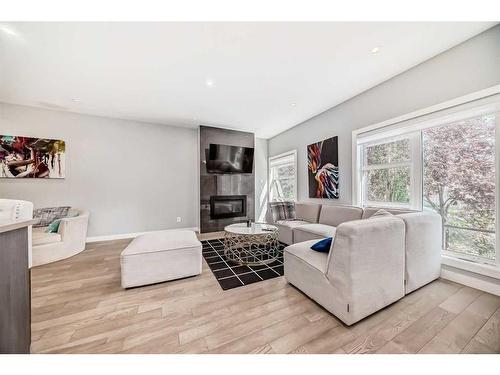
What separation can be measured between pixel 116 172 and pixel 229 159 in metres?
2.56

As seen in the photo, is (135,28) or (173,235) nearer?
(135,28)

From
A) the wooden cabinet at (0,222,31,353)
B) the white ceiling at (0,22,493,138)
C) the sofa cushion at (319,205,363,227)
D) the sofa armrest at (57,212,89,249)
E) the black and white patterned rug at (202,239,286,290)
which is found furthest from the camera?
the sofa cushion at (319,205,363,227)

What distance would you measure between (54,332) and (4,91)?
152 inches

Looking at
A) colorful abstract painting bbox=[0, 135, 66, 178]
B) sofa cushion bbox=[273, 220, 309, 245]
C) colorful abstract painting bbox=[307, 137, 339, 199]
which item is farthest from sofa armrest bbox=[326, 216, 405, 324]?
colorful abstract painting bbox=[0, 135, 66, 178]

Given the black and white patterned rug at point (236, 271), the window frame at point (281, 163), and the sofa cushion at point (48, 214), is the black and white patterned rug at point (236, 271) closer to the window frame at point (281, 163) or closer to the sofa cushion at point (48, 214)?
the window frame at point (281, 163)

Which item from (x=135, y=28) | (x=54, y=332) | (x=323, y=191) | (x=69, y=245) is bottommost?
(x=54, y=332)

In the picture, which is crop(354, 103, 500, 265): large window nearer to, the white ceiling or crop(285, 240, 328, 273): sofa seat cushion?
the white ceiling

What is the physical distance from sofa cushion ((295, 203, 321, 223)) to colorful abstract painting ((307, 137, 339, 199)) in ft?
1.12

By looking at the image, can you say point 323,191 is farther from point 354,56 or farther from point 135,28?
point 135,28

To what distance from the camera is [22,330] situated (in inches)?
41.1

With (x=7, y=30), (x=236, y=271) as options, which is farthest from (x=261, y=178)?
(x=7, y=30)

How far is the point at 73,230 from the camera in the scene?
9.68 ft

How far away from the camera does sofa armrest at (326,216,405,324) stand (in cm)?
138
